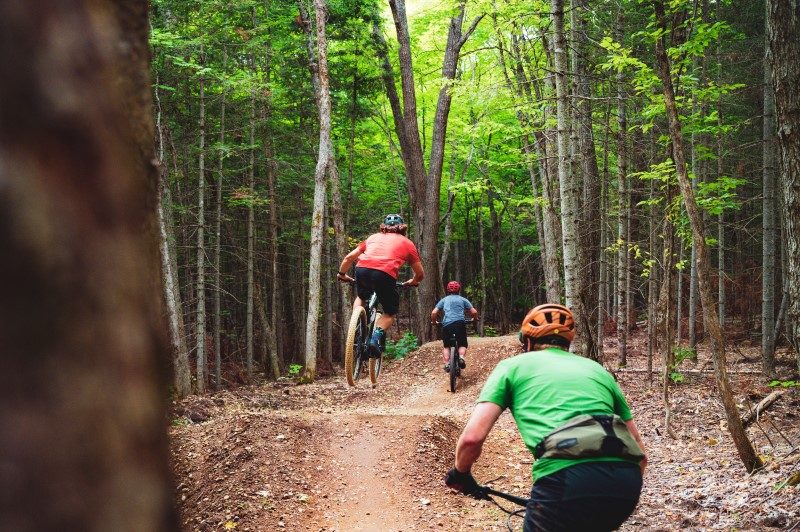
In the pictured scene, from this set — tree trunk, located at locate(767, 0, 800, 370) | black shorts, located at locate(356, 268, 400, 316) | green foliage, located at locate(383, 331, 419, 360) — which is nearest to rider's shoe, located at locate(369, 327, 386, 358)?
black shorts, located at locate(356, 268, 400, 316)

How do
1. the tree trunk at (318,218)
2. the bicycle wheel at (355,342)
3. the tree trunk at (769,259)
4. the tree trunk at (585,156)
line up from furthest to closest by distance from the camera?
1. the tree trunk at (318,218)
2. the tree trunk at (769,259)
3. the tree trunk at (585,156)
4. the bicycle wheel at (355,342)

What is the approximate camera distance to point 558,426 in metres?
2.98

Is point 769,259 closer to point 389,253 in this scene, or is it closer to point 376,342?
point 389,253

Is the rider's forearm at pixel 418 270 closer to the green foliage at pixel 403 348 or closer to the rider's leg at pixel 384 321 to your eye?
the rider's leg at pixel 384 321

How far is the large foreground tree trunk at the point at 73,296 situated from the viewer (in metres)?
0.77

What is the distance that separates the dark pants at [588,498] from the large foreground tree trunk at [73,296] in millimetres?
2335

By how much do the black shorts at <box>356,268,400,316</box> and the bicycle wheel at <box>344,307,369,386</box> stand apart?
35cm

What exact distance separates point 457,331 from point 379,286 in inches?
180

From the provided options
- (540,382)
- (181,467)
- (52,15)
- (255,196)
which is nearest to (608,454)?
(540,382)

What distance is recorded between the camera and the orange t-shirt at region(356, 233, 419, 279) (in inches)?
371

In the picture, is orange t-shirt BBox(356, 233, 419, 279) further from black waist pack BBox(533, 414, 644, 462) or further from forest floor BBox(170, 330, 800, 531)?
black waist pack BBox(533, 414, 644, 462)

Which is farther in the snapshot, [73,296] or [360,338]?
[360,338]

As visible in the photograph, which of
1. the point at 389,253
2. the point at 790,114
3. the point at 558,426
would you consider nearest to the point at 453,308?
the point at 389,253

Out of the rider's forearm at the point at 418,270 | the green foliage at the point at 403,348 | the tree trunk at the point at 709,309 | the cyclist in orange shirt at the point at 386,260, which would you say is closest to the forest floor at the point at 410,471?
the tree trunk at the point at 709,309
